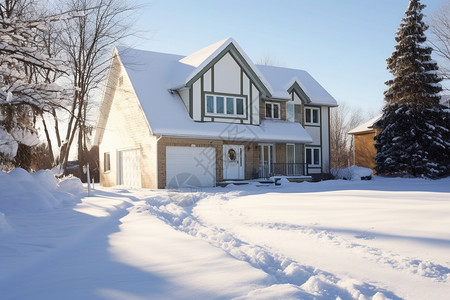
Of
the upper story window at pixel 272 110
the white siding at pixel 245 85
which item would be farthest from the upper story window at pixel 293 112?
the white siding at pixel 245 85

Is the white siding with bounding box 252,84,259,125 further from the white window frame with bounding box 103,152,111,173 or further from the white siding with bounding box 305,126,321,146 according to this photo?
the white window frame with bounding box 103,152,111,173

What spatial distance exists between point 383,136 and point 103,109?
1881cm

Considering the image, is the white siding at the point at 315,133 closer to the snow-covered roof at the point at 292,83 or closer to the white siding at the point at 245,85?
the snow-covered roof at the point at 292,83

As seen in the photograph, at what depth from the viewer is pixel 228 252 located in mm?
5512

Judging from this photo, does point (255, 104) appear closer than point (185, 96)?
No

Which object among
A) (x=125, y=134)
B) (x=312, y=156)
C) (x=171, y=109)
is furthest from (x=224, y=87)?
(x=312, y=156)

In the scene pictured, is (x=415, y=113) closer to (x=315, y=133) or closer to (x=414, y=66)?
(x=414, y=66)

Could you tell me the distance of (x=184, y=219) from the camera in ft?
29.2

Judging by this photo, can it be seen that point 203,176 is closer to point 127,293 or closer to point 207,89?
point 207,89

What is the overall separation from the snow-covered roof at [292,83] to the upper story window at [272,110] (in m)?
0.83

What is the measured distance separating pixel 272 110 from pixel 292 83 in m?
2.37

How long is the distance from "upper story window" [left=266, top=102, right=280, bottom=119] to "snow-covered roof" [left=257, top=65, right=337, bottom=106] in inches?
32.9

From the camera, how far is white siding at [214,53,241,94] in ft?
71.3

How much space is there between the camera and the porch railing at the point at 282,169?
2314cm
